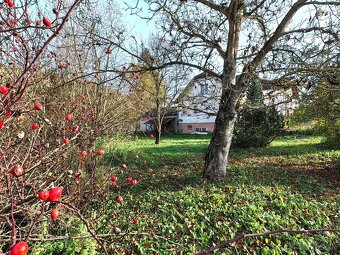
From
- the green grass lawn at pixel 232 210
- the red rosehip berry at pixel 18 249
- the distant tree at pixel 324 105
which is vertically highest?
the distant tree at pixel 324 105

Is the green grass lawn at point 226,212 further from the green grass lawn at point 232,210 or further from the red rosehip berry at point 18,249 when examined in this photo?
the red rosehip berry at point 18,249

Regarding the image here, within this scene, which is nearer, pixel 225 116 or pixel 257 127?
pixel 225 116

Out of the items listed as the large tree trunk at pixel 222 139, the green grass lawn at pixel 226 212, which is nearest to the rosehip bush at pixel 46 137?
the green grass lawn at pixel 226 212

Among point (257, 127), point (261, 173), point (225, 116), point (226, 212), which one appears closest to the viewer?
point (226, 212)

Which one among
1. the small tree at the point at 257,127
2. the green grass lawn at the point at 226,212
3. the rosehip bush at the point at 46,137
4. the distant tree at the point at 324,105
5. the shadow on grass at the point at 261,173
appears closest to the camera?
the rosehip bush at the point at 46,137

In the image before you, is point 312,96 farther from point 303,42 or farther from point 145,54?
point 145,54

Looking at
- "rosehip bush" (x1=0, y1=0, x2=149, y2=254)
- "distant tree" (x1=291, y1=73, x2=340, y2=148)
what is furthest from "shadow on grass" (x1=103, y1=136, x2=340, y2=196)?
"distant tree" (x1=291, y1=73, x2=340, y2=148)

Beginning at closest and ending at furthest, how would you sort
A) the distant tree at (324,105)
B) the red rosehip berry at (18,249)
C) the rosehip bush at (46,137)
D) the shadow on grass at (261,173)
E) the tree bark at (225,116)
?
the red rosehip berry at (18,249), the rosehip bush at (46,137), the distant tree at (324,105), the shadow on grass at (261,173), the tree bark at (225,116)

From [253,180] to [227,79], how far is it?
2516mm

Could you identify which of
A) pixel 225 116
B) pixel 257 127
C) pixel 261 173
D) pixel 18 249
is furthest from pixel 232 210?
pixel 257 127

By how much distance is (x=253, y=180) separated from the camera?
570 centimetres

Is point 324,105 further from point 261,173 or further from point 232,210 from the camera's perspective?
point 232,210

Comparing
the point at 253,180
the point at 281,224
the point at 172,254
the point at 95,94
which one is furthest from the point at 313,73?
the point at 95,94

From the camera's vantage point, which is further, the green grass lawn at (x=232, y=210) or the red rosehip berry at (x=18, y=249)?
the green grass lawn at (x=232, y=210)
